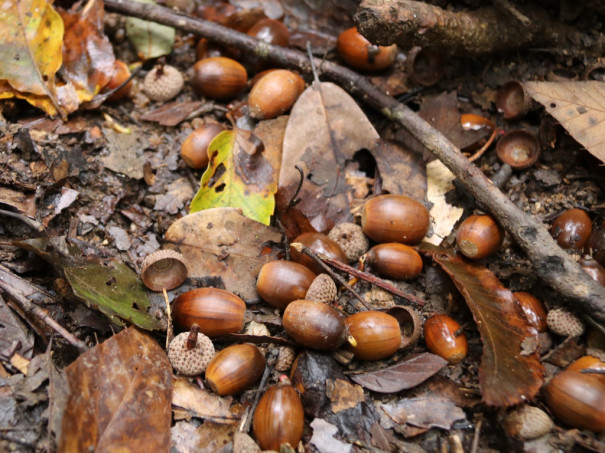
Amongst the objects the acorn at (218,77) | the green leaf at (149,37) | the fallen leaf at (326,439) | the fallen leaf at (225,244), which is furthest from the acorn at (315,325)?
the green leaf at (149,37)

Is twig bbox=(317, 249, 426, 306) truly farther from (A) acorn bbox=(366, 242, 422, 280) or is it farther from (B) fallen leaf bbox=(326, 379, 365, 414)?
(B) fallen leaf bbox=(326, 379, 365, 414)

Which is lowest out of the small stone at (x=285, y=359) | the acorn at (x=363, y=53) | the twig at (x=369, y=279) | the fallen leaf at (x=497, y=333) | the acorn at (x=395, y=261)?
the small stone at (x=285, y=359)

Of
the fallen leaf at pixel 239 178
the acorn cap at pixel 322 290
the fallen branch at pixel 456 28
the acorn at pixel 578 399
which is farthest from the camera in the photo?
the fallen leaf at pixel 239 178

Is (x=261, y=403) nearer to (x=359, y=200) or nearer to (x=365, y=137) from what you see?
(x=359, y=200)

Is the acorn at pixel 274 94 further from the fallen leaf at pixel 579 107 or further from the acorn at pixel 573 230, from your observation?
the acorn at pixel 573 230

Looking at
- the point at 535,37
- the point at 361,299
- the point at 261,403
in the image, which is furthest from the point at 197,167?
the point at 535,37

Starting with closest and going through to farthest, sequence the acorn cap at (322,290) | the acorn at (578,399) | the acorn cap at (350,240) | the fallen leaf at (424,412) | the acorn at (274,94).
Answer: the acorn at (578,399) < the fallen leaf at (424,412) < the acorn cap at (322,290) < the acorn cap at (350,240) < the acorn at (274,94)
